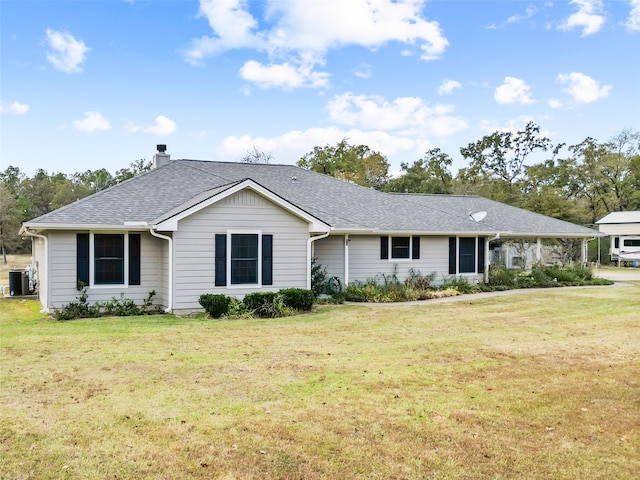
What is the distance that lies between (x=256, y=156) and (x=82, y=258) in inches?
1192

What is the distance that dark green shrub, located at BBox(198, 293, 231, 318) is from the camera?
41.7ft

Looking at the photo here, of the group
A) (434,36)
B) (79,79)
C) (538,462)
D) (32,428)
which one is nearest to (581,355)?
(538,462)

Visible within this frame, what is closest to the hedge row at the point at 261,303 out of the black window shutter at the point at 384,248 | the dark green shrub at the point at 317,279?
the dark green shrub at the point at 317,279

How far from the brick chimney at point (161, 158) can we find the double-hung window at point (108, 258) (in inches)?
266

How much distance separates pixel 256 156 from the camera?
140 ft

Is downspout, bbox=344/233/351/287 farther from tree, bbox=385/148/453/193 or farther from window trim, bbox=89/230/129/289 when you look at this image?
tree, bbox=385/148/453/193

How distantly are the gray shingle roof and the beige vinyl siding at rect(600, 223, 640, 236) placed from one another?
16.2 metres

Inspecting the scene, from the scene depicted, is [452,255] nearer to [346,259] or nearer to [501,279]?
[501,279]

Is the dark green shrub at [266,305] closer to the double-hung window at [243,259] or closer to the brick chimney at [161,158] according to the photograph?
the double-hung window at [243,259]

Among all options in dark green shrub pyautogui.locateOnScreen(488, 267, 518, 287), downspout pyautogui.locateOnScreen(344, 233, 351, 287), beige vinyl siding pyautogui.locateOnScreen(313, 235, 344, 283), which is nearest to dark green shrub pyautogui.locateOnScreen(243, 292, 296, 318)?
downspout pyautogui.locateOnScreen(344, 233, 351, 287)

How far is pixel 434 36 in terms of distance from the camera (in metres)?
21.5

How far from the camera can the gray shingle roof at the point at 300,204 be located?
14.1 m

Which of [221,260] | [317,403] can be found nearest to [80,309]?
[221,260]

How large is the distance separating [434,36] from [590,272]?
12924 mm
